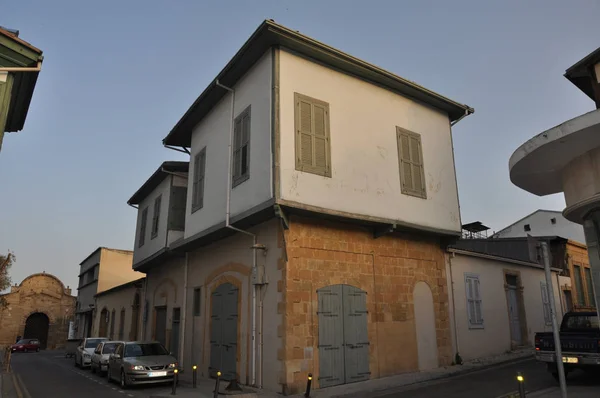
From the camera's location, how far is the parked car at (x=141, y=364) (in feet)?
43.5

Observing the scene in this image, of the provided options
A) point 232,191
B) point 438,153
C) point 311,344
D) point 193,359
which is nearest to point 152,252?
point 193,359

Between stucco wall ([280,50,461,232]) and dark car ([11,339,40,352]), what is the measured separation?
38.8 metres

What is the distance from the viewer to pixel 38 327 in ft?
151

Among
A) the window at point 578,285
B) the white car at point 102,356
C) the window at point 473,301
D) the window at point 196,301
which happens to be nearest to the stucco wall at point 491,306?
the window at point 473,301

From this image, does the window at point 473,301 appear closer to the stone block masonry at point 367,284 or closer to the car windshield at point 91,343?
the stone block masonry at point 367,284

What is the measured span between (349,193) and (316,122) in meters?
2.22

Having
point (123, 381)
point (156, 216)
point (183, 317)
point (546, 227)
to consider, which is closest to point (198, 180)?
point (183, 317)

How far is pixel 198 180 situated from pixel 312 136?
5.60 metres

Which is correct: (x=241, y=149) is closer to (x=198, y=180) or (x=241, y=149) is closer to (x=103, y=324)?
(x=198, y=180)

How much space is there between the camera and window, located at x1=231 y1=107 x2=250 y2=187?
12727 mm

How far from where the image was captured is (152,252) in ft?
66.5

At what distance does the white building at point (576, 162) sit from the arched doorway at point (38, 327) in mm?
50551

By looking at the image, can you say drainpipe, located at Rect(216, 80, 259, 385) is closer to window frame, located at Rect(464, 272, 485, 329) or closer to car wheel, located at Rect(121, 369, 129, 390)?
car wheel, located at Rect(121, 369, 129, 390)

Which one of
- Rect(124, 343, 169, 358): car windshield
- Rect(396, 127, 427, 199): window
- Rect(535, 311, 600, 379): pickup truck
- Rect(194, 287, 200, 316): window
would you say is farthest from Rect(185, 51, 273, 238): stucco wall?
Rect(535, 311, 600, 379): pickup truck
